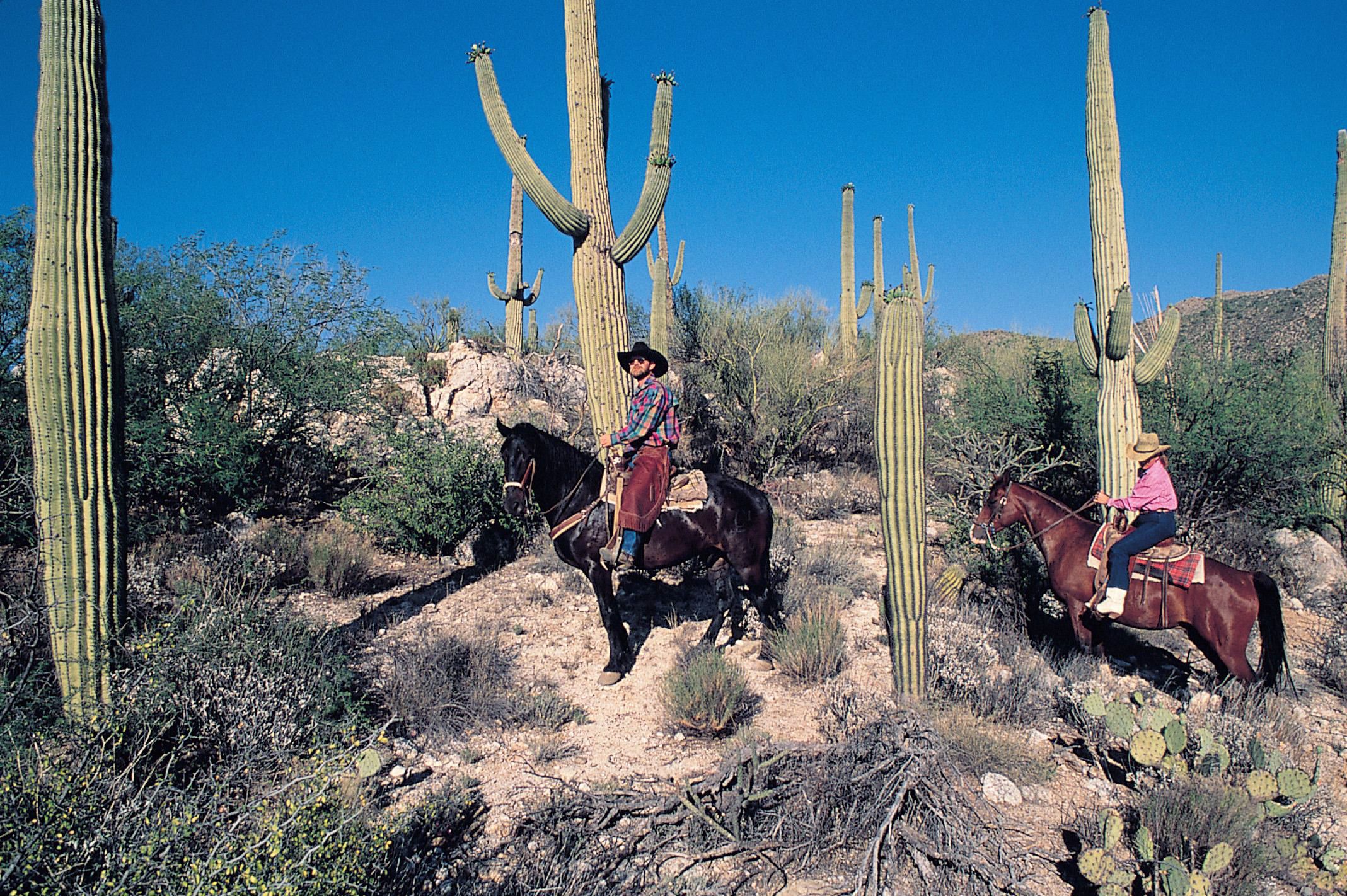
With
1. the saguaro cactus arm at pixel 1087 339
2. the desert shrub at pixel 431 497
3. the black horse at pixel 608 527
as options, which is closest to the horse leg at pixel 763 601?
the black horse at pixel 608 527

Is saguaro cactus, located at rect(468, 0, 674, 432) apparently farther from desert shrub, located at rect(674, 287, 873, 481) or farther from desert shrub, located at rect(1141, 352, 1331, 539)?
desert shrub, located at rect(1141, 352, 1331, 539)

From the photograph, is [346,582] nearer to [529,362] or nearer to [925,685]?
[925,685]

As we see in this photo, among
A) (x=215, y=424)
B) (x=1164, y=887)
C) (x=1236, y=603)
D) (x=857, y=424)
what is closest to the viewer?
(x=1164, y=887)

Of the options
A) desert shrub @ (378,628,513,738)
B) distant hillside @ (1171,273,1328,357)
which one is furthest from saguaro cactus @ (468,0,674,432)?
distant hillside @ (1171,273,1328,357)

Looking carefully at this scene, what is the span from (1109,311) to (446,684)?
7395 mm

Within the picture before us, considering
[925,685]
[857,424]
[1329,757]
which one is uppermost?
[857,424]

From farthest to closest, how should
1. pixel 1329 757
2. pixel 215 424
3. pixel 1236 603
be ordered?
pixel 215 424 → pixel 1236 603 → pixel 1329 757

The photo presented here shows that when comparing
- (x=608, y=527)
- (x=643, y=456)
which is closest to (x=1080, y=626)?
(x=643, y=456)

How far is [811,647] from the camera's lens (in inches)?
251

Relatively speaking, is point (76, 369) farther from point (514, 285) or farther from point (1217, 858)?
point (514, 285)

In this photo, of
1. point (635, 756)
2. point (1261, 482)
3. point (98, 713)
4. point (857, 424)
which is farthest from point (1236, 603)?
point (857, 424)

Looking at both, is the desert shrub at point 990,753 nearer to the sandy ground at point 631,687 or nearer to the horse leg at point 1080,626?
the sandy ground at point 631,687

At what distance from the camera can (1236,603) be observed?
17.8ft

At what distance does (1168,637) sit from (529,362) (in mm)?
11871
